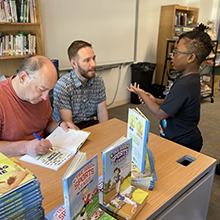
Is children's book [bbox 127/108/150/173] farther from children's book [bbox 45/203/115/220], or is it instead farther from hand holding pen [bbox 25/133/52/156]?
hand holding pen [bbox 25/133/52/156]

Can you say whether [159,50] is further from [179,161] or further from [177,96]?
[179,161]

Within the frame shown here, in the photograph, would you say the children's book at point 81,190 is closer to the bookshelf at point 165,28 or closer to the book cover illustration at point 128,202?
the book cover illustration at point 128,202

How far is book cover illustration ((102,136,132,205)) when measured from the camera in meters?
0.73

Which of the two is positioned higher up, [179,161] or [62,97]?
[62,97]

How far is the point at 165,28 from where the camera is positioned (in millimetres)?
4508

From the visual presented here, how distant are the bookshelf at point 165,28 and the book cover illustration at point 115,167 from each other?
4.22 m

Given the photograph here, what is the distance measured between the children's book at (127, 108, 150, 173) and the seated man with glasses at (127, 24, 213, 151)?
22.3 inches

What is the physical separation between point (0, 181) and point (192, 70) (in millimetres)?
1419

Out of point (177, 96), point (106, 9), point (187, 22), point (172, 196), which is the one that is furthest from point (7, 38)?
point (187, 22)

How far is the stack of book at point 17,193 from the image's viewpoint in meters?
0.58

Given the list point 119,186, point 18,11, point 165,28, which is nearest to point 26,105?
point 119,186

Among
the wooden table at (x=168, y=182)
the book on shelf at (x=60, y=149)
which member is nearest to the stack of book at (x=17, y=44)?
the book on shelf at (x=60, y=149)

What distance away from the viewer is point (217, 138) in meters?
3.01

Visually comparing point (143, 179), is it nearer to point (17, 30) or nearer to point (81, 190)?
point (81, 190)
